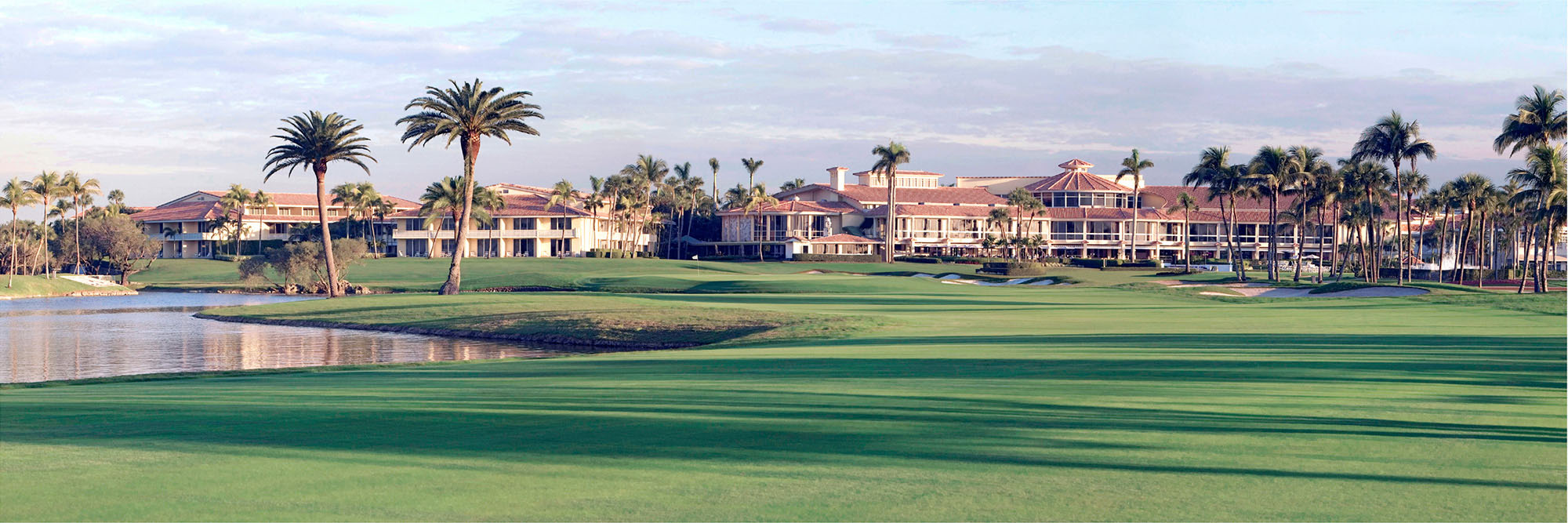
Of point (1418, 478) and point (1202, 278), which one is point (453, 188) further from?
point (1418, 478)

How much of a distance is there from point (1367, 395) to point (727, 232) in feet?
413

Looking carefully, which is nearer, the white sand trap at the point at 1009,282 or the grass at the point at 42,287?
the grass at the point at 42,287

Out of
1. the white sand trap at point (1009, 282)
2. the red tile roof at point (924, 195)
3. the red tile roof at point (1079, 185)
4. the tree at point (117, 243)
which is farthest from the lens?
the red tile roof at point (1079, 185)

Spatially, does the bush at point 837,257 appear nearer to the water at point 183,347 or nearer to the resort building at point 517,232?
the resort building at point 517,232

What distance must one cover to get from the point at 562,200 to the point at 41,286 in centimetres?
5705

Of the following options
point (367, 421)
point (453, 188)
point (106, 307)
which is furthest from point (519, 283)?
point (367, 421)

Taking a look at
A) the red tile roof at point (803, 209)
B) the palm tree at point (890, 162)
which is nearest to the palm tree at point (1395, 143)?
the palm tree at point (890, 162)

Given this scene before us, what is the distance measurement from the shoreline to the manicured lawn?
119ft

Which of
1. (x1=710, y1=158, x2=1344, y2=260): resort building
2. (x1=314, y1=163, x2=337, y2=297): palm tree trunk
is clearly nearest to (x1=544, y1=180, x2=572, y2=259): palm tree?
(x1=710, y1=158, x2=1344, y2=260): resort building

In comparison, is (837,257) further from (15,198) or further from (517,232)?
(15,198)

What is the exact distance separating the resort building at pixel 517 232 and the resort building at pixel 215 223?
3.55m

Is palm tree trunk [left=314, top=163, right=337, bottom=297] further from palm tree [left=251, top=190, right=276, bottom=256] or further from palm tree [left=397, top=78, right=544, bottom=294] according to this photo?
palm tree [left=251, top=190, right=276, bottom=256]

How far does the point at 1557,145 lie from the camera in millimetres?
57438

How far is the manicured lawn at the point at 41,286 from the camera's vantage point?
7719cm
